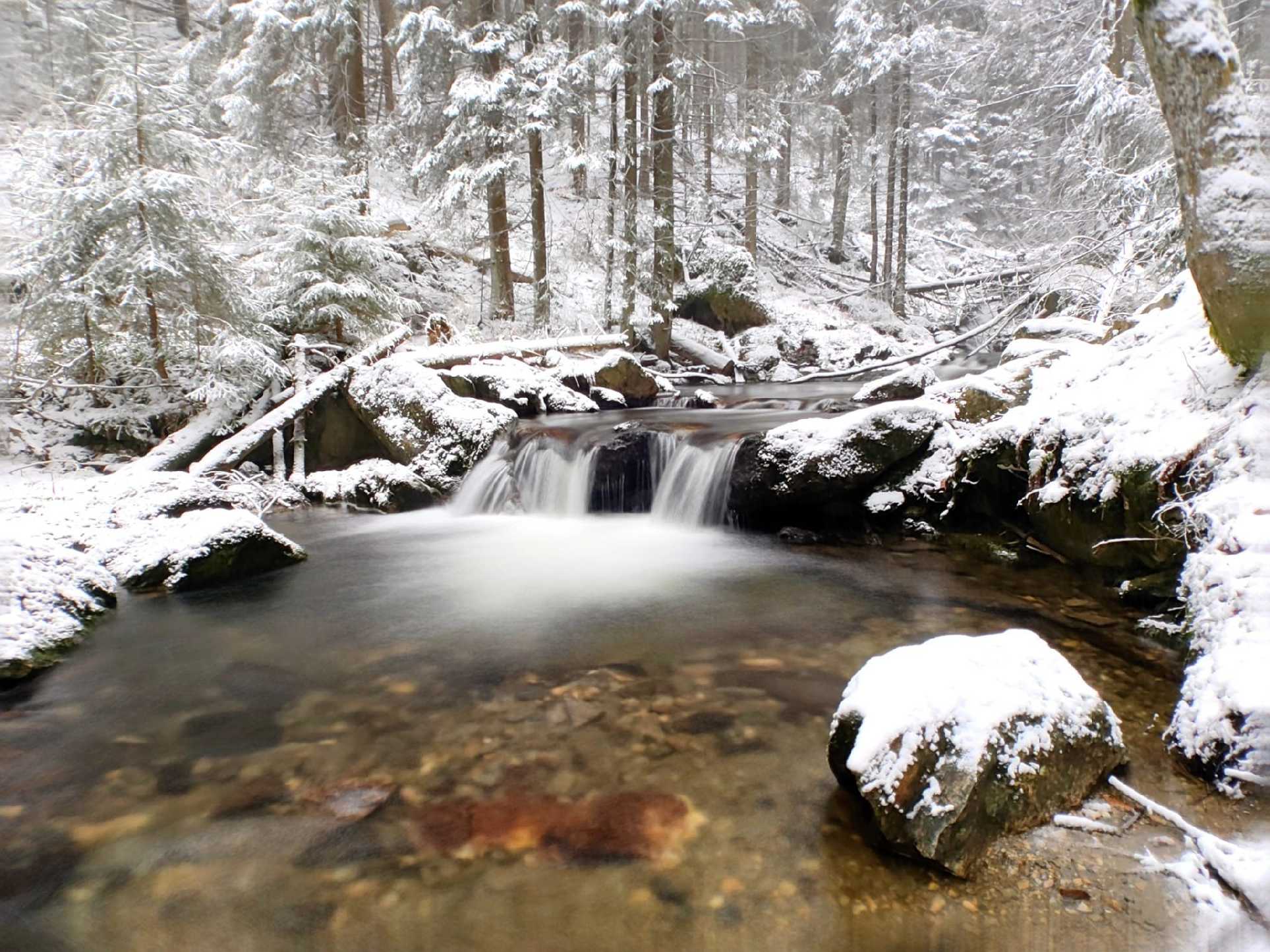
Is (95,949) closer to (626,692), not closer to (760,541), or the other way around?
(626,692)

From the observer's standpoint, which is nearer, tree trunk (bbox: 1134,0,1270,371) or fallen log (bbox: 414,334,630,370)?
tree trunk (bbox: 1134,0,1270,371)

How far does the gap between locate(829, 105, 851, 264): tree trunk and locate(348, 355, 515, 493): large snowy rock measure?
1900 centimetres

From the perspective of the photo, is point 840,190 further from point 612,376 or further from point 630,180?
point 612,376

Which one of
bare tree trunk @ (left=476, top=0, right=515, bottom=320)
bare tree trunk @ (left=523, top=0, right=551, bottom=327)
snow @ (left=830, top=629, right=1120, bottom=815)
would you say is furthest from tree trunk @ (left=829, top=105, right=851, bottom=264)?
snow @ (left=830, top=629, right=1120, bottom=815)

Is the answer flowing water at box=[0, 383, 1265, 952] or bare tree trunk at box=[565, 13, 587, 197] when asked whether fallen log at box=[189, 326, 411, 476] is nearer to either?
flowing water at box=[0, 383, 1265, 952]

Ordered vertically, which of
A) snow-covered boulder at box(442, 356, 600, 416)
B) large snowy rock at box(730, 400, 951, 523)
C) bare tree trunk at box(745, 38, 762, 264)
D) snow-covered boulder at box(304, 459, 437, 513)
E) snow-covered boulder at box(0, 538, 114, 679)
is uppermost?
bare tree trunk at box(745, 38, 762, 264)

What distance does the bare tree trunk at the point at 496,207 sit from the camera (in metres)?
14.8

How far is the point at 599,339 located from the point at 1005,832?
43.3 feet

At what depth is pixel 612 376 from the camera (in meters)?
13.0

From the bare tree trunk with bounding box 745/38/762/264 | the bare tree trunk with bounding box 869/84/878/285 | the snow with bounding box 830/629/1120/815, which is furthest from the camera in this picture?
the bare tree trunk with bounding box 869/84/878/285

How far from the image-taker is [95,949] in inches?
105

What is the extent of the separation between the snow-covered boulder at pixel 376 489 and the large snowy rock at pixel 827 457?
4392mm

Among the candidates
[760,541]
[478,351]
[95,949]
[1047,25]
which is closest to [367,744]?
[95,949]

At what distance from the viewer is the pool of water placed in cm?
271
